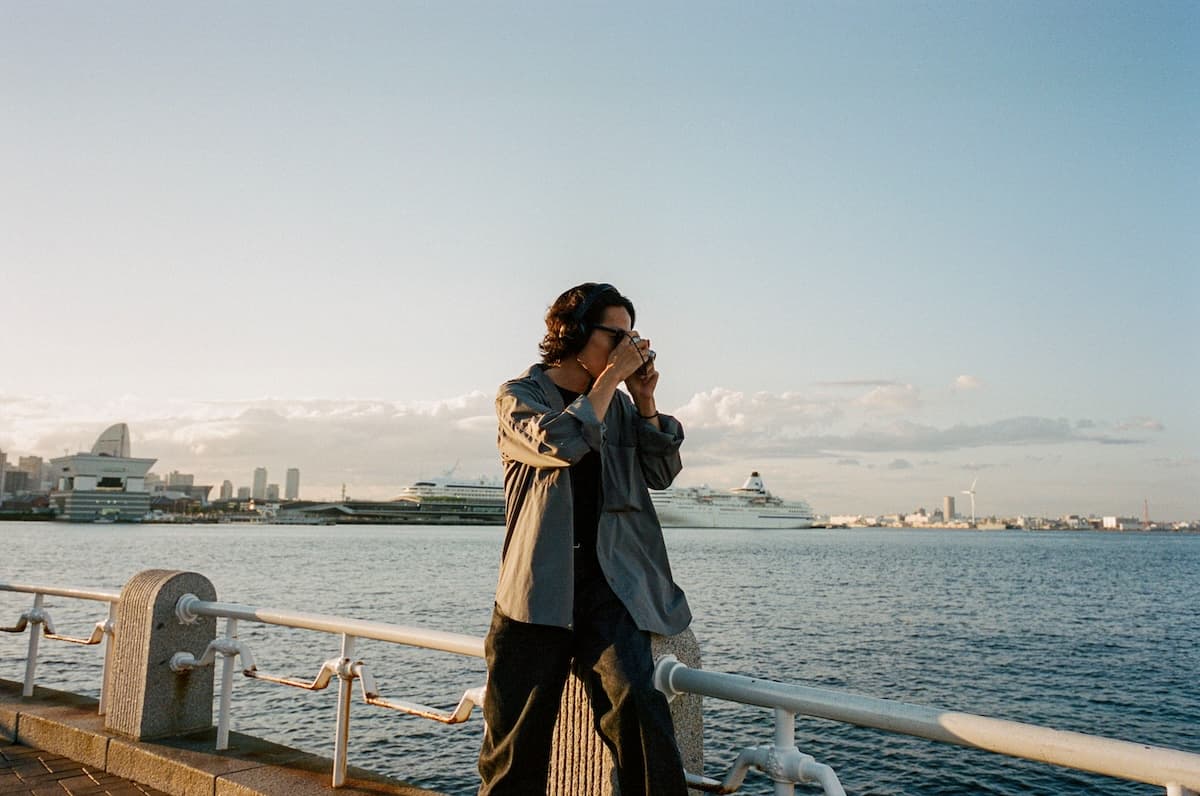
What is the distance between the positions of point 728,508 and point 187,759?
115m

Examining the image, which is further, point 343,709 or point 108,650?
point 108,650

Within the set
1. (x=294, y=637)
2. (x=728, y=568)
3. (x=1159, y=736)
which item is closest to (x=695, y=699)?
(x=1159, y=736)

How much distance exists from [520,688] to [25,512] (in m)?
141

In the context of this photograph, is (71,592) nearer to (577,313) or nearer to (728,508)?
(577,313)

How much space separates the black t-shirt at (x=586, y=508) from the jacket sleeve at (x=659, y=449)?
0.14 meters

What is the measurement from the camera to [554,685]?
2.09 m

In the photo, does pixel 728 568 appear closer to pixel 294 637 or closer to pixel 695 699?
pixel 294 637

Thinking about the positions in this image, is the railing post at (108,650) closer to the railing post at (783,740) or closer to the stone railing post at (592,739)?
the stone railing post at (592,739)

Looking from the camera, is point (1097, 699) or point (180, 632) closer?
point (180, 632)

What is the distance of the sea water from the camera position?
10.3m

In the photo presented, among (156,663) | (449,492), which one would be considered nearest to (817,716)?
(156,663)

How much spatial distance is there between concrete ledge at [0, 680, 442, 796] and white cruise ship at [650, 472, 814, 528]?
106999 mm

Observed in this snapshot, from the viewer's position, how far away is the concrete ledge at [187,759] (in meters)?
3.35

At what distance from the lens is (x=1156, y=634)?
23.4 m
